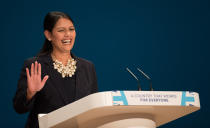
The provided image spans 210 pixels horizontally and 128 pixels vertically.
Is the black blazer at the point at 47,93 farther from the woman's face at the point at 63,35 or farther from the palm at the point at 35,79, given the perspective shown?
the palm at the point at 35,79

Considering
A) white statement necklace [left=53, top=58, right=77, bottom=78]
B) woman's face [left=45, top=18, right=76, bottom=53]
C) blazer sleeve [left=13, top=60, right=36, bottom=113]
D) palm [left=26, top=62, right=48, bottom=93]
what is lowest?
blazer sleeve [left=13, top=60, right=36, bottom=113]

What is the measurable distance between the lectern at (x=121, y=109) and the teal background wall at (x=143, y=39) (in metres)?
1.83

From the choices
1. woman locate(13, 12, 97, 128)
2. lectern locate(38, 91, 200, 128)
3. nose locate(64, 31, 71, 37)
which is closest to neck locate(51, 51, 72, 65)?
woman locate(13, 12, 97, 128)

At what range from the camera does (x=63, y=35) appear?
230 cm

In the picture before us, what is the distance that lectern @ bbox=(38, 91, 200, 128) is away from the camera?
4.31 feet

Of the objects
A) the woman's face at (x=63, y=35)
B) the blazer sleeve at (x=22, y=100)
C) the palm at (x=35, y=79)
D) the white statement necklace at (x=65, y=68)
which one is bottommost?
the blazer sleeve at (x=22, y=100)

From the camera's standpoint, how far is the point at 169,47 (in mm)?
3641

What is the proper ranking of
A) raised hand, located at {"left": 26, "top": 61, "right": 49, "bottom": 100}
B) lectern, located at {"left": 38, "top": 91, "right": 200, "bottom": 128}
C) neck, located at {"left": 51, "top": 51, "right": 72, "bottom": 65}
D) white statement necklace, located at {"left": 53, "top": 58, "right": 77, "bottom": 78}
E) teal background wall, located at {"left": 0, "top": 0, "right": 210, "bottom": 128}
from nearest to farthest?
lectern, located at {"left": 38, "top": 91, "right": 200, "bottom": 128}, raised hand, located at {"left": 26, "top": 61, "right": 49, "bottom": 100}, white statement necklace, located at {"left": 53, "top": 58, "right": 77, "bottom": 78}, neck, located at {"left": 51, "top": 51, "right": 72, "bottom": 65}, teal background wall, located at {"left": 0, "top": 0, "right": 210, "bottom": 128}

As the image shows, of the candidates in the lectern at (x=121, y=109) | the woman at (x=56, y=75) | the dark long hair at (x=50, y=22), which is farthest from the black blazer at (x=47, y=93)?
the lectern at (x=121, y=109)

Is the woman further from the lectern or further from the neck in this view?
the lectern

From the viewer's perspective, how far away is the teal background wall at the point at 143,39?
3387 millimetres

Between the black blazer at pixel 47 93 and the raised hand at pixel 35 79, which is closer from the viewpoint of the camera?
the raised hand at pixel 35 79

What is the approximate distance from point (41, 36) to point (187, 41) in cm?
146

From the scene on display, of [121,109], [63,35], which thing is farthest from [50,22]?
[121,109]
